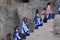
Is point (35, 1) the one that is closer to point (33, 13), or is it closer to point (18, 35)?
point (33, 13)

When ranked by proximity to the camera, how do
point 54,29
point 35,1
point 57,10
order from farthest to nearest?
point 35,1
point 57,10
point 54,29

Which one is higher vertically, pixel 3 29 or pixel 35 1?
pixel 35 1

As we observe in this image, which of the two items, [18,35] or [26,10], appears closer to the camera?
[18,35]

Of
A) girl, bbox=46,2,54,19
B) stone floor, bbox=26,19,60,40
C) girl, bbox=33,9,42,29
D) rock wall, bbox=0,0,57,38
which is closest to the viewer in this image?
stone floor, bbox=26,19,60,40

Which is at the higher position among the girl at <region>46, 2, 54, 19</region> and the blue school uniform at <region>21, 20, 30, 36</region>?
the girl at <region>46, 2, 54, 19</region>

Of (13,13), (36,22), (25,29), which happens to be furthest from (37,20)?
(13,13)

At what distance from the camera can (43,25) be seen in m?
19.2

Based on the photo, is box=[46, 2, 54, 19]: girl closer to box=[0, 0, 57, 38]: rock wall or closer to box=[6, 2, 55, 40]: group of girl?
box=[6, 2, 55, 40]: group of girl

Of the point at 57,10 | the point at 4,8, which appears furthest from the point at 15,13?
the point at 57,10

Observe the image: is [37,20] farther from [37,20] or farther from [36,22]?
[36,22]

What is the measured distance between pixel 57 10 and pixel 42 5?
1.59 m

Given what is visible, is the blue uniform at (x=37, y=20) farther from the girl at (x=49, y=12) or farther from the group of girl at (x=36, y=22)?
the girl at (x=49, y=12)

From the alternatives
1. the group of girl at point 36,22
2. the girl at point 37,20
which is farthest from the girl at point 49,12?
the girl at point 37,20

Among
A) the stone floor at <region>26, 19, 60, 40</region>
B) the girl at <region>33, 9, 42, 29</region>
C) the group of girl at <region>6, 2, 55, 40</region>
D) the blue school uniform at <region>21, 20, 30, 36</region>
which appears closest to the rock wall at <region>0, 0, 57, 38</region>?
the group of girl at <region>6, 2, 55, 40</region>
